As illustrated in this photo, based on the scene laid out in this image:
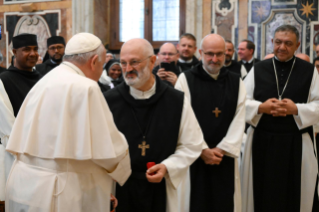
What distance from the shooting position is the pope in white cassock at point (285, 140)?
425 centimetres

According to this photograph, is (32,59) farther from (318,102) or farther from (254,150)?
(318,102)

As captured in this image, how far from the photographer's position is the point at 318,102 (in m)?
4.25

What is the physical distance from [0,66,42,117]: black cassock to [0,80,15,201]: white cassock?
6cm

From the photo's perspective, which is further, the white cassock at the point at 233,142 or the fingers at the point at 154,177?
the white cassock at the point at 233,142

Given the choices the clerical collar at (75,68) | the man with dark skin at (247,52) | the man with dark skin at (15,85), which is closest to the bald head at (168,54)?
the man with dark skin at (15,85)

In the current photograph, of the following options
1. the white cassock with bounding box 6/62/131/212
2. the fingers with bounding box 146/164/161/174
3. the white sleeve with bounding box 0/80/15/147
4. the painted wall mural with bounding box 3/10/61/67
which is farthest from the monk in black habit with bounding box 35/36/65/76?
the fingers with bounding box 146/164/161/174

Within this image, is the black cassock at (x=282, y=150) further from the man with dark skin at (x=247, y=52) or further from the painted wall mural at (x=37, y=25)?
the painted wall mural at (x=37, y=25)

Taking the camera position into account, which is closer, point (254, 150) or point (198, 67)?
point (198, 67)

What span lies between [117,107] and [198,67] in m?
1.30

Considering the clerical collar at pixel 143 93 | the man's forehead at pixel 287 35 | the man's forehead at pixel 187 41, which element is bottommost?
the clerical collar at pixel 143 93

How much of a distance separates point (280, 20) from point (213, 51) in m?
5.09

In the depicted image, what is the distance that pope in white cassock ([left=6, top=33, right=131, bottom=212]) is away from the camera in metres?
2.40

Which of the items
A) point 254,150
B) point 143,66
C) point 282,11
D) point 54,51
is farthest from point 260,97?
point 282,11

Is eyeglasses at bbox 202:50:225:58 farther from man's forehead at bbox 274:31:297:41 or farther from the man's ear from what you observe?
the man's ear
